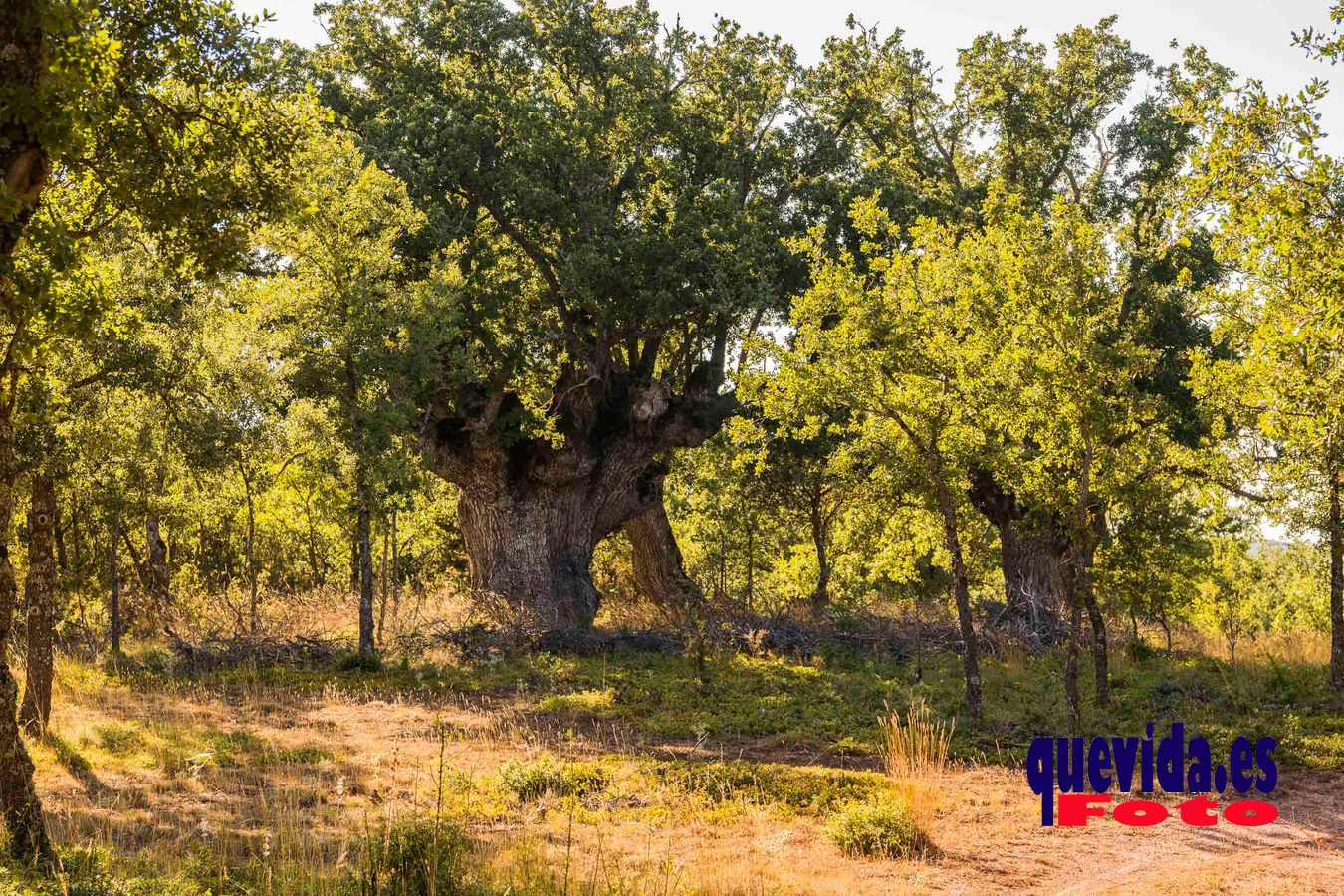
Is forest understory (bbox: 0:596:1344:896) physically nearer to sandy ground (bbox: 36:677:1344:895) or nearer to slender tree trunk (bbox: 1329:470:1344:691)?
sandy ground (bbox: 36:677:1344:895)

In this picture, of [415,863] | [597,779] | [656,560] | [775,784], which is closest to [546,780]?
[597,779]

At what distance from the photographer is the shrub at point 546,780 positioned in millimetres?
11352

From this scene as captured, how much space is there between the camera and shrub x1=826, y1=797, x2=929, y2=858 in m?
9.72

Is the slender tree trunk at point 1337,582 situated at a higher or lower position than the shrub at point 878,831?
higher

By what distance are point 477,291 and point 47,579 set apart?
12.0 metres

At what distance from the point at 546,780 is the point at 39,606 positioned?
673cm

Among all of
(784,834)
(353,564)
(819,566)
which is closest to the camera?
(784,834)

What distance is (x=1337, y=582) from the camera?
17.6m

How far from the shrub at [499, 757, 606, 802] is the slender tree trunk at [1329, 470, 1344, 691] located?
13653 mm

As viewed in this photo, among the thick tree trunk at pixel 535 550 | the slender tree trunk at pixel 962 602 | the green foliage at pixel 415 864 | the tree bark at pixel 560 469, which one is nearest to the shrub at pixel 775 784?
the slender tree trunk at pixel 962 602

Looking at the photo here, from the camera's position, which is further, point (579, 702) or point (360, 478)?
point (360, 478)

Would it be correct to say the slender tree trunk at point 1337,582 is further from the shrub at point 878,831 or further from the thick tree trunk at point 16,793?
the thick tree trunk at point 16,793

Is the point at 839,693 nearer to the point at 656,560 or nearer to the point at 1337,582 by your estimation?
the point at 1337,582

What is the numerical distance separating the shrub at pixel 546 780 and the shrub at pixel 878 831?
2.99m
